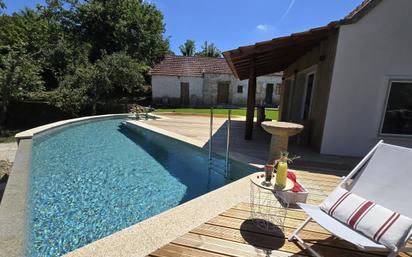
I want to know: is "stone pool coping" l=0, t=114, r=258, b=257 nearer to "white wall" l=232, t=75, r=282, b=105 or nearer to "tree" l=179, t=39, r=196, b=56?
"white wall" l=232, t=75, r=282, b=105

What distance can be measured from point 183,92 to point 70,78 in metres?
10.4

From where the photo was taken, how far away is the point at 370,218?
209cm

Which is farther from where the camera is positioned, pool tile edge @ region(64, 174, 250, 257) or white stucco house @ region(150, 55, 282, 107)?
white stucco house @ region(150, 55, 282, 107)

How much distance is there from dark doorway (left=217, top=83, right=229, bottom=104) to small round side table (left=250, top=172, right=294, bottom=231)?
Result: 20099mm

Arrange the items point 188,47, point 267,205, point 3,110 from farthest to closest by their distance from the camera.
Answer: point 188,47 < point 3,110 < point 267,205

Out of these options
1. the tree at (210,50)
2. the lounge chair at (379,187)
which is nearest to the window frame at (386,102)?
the lounge chair at (379,187)

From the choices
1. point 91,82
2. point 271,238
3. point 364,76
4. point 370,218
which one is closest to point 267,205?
point 271,238

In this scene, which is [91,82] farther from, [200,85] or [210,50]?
[210,50]

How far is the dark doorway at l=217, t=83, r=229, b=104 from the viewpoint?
23.0 m

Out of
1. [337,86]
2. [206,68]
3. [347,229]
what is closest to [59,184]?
[347,229]

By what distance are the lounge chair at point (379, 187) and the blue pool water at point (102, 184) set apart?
2.52 m

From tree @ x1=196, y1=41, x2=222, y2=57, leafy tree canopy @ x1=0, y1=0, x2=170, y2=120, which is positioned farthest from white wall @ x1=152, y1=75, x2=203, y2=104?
tree @ x1=196, y1=41, x2=222, y2=57

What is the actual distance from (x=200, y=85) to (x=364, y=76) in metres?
18.0

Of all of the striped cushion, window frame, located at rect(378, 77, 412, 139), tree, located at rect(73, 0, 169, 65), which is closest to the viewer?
the striped cushion
